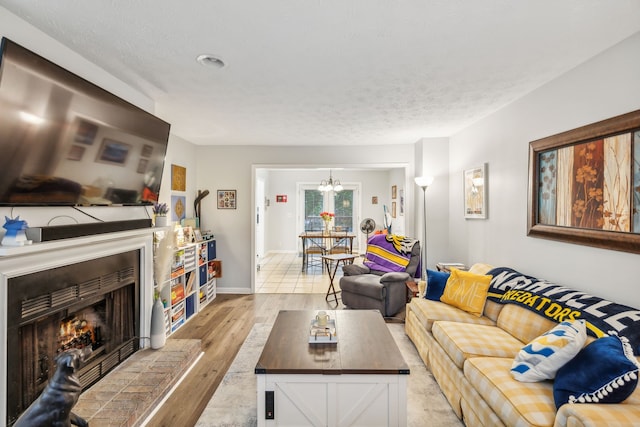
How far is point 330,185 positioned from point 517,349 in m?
6.01

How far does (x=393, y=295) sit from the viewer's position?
4027mm

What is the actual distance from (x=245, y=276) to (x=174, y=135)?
2.39m

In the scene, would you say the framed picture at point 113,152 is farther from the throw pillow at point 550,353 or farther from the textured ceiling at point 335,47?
the throw pillow at point 550,353

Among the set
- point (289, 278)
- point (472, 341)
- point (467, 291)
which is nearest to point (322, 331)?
point (472, 341)

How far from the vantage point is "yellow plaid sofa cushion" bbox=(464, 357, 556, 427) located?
1479 millimetres

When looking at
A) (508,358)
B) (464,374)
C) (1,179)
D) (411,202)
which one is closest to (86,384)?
(1,179)

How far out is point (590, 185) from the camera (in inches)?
85.6

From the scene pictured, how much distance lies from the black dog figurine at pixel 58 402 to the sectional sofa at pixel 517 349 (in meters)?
2.12

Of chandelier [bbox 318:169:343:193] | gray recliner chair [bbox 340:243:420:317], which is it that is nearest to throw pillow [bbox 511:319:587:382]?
gray recliner chair [bbox 340:243:420:317]

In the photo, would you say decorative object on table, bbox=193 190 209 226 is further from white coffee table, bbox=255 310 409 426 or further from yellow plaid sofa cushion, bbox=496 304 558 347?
yellow plaid sofa cushion, bbox=496 304 558 347

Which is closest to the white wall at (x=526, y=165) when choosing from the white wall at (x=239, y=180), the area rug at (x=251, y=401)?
the area rug at (x=251, y=401)

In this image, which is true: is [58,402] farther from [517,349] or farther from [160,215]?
[517,349]

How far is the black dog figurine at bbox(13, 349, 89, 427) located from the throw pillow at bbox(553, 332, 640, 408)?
2.31 metres

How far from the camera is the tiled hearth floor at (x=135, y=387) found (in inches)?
75.9
